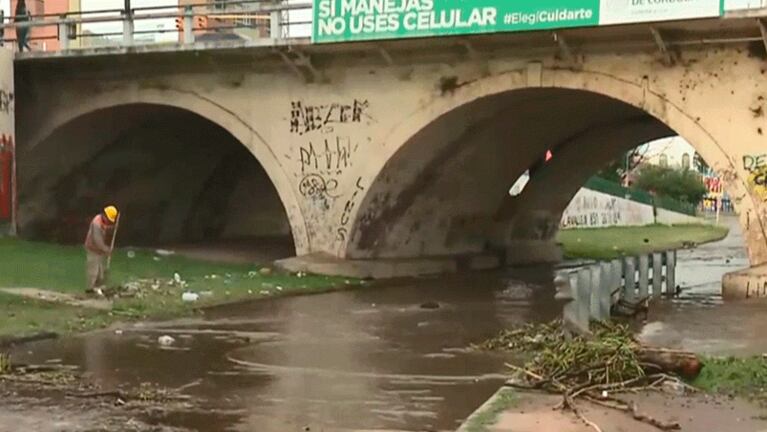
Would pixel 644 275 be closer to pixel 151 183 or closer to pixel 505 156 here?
pixel 505 156

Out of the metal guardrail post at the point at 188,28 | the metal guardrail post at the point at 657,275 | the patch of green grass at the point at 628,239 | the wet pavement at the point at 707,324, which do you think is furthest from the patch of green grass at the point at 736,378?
the patch of green grass at the point at 628,239

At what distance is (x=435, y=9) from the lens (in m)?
21.5

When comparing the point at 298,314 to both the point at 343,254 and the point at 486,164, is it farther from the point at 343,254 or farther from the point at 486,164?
the point at 486,164

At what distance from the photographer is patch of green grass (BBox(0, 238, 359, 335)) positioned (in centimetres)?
1546

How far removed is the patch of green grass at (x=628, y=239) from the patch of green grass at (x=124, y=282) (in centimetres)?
1248

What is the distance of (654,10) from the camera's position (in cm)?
1941

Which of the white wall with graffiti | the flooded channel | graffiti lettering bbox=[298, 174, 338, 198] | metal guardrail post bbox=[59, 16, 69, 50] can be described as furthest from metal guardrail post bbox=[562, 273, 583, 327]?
the white wall with graffiti

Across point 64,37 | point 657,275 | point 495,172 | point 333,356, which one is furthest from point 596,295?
point 64,37

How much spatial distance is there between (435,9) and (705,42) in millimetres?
4972

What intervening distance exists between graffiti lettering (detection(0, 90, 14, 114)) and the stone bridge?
1075 millimetres

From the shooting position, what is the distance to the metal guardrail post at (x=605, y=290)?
16062 mm

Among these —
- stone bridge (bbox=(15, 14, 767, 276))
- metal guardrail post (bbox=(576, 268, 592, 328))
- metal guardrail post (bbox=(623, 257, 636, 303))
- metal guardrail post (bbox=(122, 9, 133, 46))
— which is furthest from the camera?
metal guardrail post (bbox=(122, 9, 133, 46))

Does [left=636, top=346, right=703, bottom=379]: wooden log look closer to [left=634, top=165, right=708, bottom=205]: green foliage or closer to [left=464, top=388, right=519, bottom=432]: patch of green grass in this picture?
[left=464, top=388, right=519, bottom=432]: patch of green grass

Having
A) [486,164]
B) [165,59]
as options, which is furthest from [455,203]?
[165,59]
